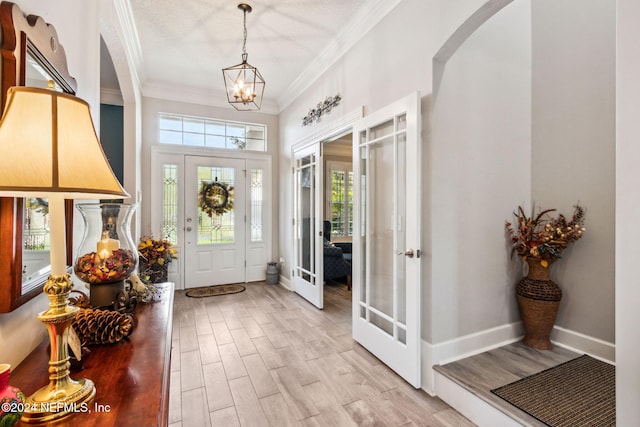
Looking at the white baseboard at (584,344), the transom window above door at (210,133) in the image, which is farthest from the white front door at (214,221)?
the white baseboard at (584,344)

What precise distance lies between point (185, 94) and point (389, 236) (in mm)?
3920

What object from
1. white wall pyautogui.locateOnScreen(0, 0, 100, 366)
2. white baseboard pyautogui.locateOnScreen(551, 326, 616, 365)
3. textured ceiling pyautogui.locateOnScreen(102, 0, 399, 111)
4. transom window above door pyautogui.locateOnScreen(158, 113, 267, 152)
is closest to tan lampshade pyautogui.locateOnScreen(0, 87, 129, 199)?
white wall pyautogui.locateOnScreen(0, 0, 100, 366)

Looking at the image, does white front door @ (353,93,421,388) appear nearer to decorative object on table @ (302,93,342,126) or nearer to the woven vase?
decorative object on table @ (302,93,342,126)

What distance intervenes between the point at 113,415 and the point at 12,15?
1.13m

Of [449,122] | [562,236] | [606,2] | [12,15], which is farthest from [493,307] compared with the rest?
[12,15]

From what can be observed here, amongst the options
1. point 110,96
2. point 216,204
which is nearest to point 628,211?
point 216,204

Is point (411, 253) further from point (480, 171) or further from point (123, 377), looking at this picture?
point (123, 377)

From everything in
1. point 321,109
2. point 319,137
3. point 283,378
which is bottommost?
point 283,378

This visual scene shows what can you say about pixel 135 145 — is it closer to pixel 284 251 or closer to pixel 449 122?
pixel 284 251

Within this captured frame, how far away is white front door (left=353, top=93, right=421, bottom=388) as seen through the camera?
2.22 metres

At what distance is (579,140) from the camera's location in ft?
8.46

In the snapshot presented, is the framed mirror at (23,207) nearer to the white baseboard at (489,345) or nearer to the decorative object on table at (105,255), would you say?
the decorative object on table at (105,255)

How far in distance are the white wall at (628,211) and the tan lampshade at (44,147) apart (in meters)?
1.75

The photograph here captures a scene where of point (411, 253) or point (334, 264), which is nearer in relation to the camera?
point (411, 253)
